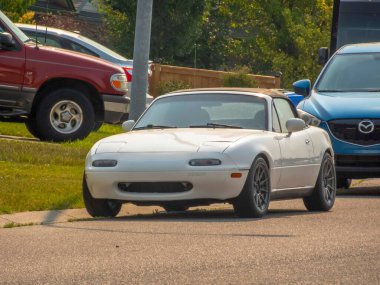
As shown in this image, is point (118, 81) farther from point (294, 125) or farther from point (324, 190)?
point (294, 125)

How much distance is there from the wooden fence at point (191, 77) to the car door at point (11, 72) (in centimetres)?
1429

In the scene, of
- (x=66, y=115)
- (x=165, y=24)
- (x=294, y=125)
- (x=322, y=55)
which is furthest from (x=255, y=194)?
(x=165, y=24)

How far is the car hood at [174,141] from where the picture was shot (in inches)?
523

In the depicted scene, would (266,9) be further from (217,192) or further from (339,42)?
(217,192)

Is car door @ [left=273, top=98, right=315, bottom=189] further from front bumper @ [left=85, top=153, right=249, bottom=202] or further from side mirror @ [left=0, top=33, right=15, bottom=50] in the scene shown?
side mirror @ [left=0, top=33, right=15, bottom=50]

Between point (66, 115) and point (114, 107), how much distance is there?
0.86 meters

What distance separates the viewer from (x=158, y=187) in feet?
43.7

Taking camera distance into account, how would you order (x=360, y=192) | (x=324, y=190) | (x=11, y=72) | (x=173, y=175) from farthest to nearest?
1. (x=11, y=72)
2. (x=360, y=192)
3. (x=324, y=190)
4. (x=173, y=175)

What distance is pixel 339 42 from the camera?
78.4 ft

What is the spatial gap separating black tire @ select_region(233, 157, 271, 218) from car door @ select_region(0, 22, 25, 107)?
24.9ft

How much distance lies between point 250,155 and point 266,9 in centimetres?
3517

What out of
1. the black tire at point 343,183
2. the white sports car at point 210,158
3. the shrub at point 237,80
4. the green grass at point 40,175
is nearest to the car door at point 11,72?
the green grass at point 40,175

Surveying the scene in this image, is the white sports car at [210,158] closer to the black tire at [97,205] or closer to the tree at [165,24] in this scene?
the black tire at [97,205]

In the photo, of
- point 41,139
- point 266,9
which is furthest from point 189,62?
point 41,139
